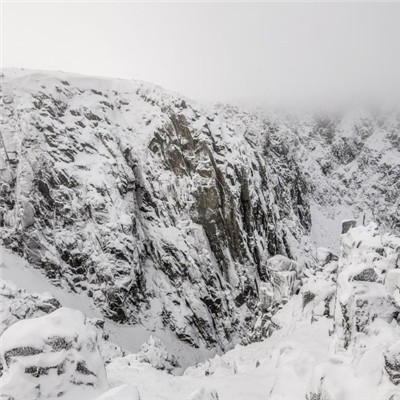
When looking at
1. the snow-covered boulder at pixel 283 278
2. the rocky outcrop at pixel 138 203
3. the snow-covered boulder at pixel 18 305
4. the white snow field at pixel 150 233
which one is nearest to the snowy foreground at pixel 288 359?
the snow-covered boulder at pixel 18 305

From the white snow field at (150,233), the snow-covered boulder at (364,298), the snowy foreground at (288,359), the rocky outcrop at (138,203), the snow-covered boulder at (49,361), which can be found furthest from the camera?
the rocky outcrop at (138,203)

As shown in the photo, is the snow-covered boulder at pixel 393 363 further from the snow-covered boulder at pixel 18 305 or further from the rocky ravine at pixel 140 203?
the rocky ravine at pixel 140 203

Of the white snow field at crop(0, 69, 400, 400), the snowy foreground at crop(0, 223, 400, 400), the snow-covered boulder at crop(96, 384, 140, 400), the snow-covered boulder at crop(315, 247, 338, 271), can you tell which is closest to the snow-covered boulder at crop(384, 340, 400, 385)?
the snowy foreground at crop(0, 223, 400, 400)

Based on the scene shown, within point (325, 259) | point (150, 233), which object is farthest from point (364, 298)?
point (150, 233)

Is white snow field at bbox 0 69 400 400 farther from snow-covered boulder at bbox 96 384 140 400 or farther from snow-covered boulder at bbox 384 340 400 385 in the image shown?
snow-covered boulder at bbox 96 384 140 400

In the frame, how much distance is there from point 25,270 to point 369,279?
170 feet

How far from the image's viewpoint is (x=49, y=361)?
12539mm

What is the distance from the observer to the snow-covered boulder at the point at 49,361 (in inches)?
475

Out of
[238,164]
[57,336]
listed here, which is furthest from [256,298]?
[57,336]

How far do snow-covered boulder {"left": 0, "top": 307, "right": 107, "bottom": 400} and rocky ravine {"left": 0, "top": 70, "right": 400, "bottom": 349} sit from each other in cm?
4847

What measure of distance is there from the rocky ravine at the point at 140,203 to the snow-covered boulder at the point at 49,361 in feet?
159

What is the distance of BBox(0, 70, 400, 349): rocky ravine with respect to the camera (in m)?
61.6

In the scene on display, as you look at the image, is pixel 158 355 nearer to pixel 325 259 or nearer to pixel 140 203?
pixel 325 259

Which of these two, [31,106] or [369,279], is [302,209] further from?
[369,279]
